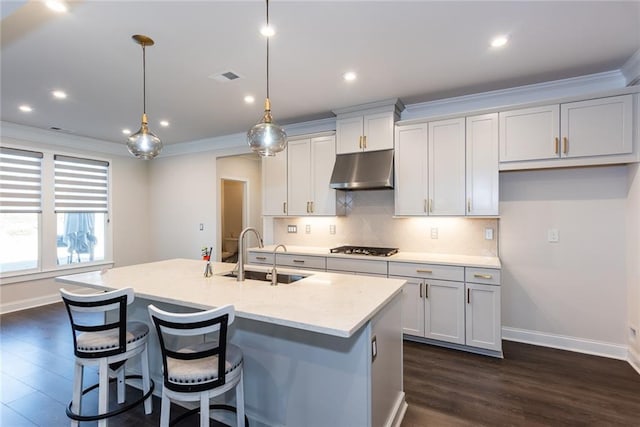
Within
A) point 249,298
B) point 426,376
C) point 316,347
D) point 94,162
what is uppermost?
point 94,162

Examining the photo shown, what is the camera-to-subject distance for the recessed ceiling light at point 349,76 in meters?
2.92

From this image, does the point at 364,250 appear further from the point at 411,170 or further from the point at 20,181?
the point at 20,181

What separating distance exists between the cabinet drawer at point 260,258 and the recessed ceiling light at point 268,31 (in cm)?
281

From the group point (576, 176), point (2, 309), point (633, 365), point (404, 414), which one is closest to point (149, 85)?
point (404, 414)

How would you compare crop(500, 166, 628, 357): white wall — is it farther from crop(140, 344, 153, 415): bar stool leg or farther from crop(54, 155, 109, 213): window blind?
crop(54, 155, 109, 213): window blind

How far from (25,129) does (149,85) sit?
118 inches

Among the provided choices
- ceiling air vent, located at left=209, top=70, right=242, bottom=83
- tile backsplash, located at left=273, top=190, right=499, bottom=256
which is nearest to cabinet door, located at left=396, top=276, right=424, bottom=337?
tile backsplash, located at left=273, top=190, right=499, bottom=256

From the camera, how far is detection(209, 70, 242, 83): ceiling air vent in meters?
2.92

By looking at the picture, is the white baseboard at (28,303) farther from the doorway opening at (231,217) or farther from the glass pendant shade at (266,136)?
the glass pendant shade at (266,136)

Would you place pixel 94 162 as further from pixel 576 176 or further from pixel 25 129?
pixel 576 176

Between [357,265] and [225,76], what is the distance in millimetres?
2437

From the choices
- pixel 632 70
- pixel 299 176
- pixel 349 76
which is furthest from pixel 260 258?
pixel 632 70

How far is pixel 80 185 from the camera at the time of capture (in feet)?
17.5

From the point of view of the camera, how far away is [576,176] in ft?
10.5
